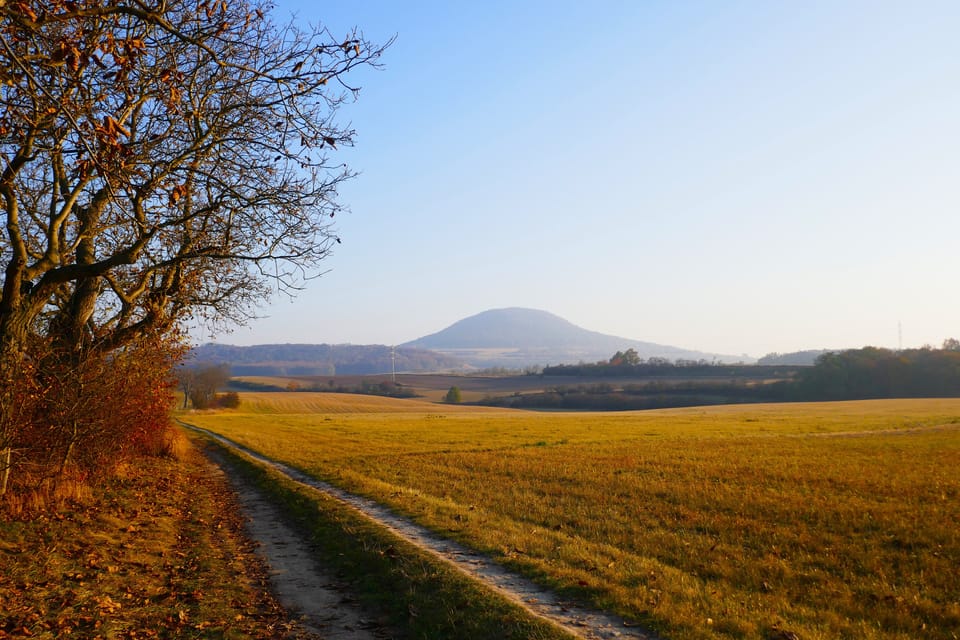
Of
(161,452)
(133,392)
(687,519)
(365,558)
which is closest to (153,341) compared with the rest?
(133,392)

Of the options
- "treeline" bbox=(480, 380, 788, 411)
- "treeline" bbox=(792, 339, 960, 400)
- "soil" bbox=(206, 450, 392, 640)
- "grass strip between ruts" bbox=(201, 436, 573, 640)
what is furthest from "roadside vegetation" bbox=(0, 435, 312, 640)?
"treeline" bbox=(792, 339, 960, 400)

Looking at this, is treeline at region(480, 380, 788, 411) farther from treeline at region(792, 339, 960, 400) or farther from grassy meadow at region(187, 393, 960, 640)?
grassy meadow at region(187, 393, 960, 640)

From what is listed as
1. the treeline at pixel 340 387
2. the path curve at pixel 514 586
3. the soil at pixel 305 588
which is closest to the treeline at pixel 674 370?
the treeline at pixel 340 387

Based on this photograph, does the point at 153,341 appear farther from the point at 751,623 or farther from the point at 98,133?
the point at 751,623

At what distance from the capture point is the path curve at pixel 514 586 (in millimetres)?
7879

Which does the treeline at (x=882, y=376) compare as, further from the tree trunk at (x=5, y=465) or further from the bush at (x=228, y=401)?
the tree trunk at (x=5, y=465)

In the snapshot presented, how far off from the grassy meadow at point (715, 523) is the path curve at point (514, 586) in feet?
0.98

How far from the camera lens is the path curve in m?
7.88

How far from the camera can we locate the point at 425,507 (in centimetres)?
1567

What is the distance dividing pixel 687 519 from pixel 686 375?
460 ft

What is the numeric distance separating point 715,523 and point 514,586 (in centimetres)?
750

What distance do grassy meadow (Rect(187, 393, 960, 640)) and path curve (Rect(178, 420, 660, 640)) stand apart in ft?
0.98

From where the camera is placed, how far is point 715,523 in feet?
50.0

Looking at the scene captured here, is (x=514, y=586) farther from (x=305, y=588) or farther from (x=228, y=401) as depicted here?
(x=228, y=401)
